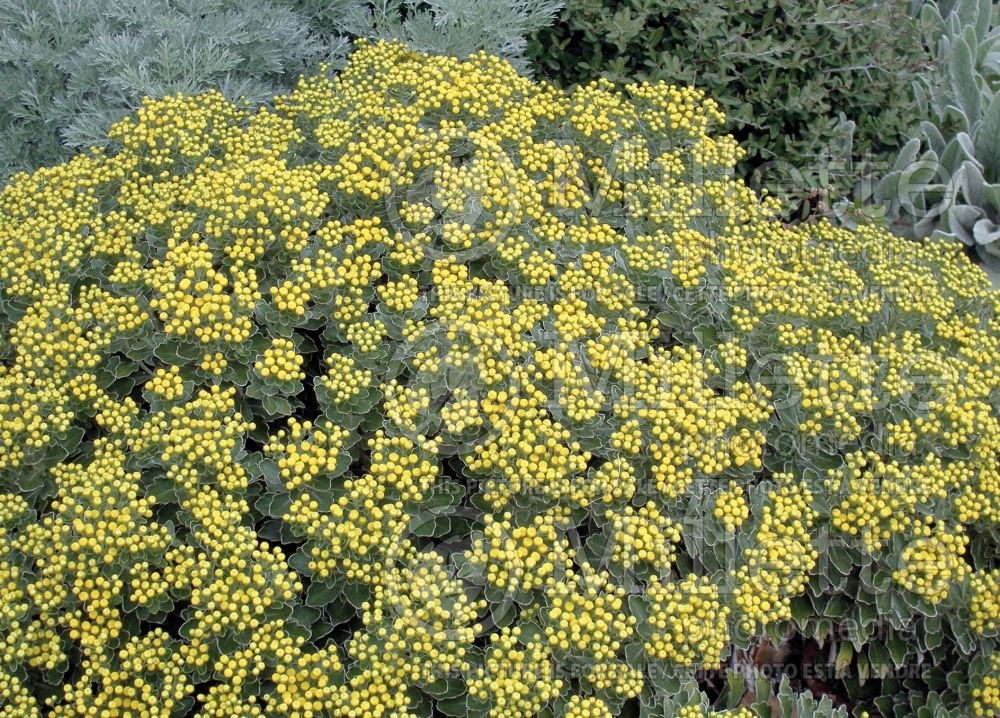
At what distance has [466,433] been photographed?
3.09 metres

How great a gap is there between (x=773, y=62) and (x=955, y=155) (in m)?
1.36

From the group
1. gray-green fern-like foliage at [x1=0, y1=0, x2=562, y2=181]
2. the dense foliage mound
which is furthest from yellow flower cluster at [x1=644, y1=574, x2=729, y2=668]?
gray-green fern-like foliage at [x1=0, y1=0, x2=562, y2=181]

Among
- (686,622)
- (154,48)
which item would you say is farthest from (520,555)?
(154,48)

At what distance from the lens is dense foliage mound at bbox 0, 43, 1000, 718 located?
280 centimetres

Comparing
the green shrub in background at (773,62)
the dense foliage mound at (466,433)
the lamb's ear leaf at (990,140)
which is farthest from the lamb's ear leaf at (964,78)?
the dense foliage mound at (466,433)

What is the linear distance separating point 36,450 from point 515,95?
2.60 m

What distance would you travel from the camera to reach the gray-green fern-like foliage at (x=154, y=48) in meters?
4.48

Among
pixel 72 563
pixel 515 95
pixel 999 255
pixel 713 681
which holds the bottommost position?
pixel 713 681

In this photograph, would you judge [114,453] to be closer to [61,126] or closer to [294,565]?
[294,565]

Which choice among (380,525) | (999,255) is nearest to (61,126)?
(380,525)

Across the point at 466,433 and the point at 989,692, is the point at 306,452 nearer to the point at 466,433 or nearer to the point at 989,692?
the point at 466,433

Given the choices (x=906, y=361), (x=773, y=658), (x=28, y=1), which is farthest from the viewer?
(x=28, y=1)

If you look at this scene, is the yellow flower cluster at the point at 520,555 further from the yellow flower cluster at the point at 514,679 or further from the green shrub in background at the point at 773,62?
the green shrub in background at the point at 773,62

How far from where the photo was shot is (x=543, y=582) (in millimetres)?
2922
